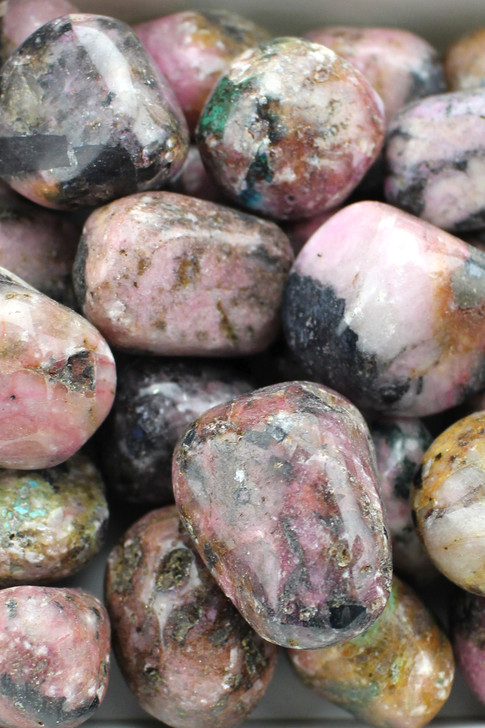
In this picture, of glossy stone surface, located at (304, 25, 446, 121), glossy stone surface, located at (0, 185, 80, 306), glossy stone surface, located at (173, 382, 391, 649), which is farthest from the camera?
glossy stone surface, located at (304, 25, 446, 121)

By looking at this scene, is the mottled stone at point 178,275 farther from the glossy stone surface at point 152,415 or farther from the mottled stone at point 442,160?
the mottled stone at point 442,160

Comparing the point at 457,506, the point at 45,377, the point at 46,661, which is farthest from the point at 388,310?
the point at 46,661

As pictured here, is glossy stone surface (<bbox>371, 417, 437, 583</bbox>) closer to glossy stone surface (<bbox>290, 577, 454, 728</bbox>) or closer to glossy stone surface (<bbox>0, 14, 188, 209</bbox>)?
glossy stone surface (<bbox>290, 577, 454, 728</bbox>)

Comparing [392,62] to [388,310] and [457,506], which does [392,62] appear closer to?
[388,310]

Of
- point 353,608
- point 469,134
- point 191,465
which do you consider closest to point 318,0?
point 469,134

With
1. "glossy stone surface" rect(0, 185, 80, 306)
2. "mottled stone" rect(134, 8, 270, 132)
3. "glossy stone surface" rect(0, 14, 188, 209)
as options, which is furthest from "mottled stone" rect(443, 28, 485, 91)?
"glossy stone surface" rect(0, 185, 80, 306)

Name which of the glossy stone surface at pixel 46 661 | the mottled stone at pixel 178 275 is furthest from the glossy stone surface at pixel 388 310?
the glossy stone surface at pixel 46 661

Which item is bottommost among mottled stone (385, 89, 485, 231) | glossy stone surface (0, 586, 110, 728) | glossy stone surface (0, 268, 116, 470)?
glossy stone surface (0, 586, 110, 728)
